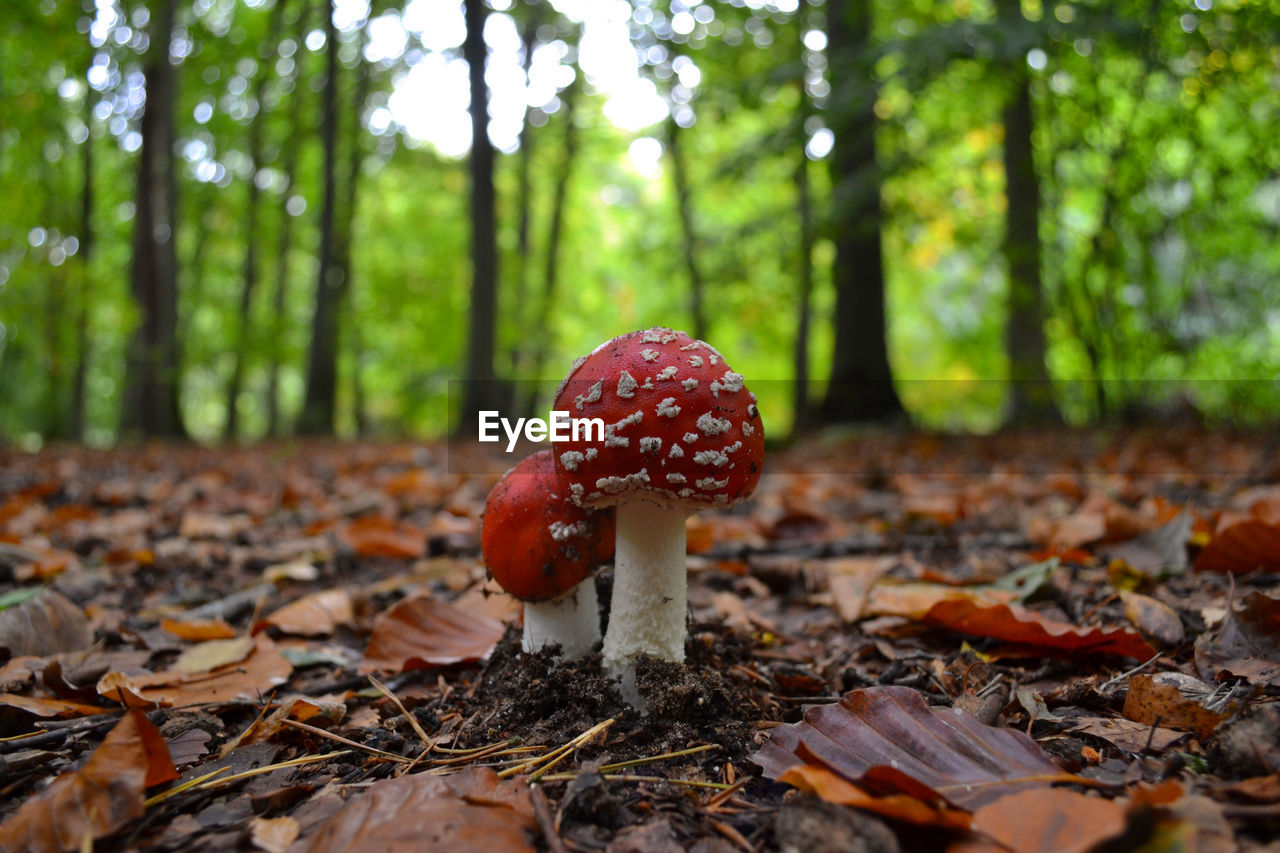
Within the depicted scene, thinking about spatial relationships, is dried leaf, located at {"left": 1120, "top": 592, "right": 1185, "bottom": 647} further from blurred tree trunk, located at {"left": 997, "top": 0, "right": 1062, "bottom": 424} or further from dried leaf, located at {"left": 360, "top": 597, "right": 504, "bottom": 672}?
blurred tree trunk, located at {"left": 997, "top": 0, "right": 1062, "bottom": 424}

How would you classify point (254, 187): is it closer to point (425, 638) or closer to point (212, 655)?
point (212, 655)

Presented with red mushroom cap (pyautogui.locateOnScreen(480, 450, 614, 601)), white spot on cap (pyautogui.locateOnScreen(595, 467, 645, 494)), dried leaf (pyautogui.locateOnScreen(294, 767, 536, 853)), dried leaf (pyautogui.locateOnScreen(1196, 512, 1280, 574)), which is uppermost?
white spot on cap (pyautogui.locateOnScreen(595, 467, 645, 494))

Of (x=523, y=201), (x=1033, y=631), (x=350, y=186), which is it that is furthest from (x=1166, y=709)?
(x=523, y=201)

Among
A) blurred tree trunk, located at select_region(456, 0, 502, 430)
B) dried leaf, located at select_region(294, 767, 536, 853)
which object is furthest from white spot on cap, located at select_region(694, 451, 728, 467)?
blurred tree trunk, located at select_region(456, 0, 502, 430)

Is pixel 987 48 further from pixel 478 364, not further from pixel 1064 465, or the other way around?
pixel 478 364

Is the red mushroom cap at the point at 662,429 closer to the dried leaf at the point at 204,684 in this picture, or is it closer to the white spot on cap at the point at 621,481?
the white spot on cap at the point at 621,481

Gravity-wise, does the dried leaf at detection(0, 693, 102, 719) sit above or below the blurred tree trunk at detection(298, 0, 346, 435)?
below

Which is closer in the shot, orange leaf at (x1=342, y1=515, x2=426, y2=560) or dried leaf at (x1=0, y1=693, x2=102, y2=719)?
dried leaf at (x1=0, y1=693, x2=102, y2=719)

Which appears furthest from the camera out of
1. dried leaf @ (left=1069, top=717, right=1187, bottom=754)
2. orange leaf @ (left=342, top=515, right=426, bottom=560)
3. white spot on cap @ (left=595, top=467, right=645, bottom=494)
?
orange leaf @ (left=342, top=515, right=426, bottom=560)
